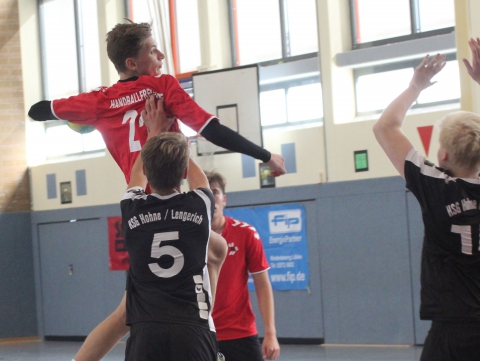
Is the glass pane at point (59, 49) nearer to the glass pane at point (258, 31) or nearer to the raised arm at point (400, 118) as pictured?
the glass pane at point (258, 31)

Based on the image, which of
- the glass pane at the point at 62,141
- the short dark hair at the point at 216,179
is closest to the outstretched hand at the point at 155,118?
the short dark hair at the point at 216,179

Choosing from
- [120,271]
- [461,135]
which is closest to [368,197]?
[120,271]

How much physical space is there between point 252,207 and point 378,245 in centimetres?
195

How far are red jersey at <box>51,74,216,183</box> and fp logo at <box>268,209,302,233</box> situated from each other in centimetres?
670

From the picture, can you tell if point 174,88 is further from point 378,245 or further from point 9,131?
point 9,131

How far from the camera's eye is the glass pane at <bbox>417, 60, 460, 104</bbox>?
9.10 metres

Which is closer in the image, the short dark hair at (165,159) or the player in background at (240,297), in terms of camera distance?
the short dark hair at (165,159)

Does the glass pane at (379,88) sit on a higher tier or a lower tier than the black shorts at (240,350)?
higher

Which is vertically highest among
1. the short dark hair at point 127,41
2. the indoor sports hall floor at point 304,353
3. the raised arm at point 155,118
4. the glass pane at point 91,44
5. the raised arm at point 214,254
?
the glass pane at point 91,44

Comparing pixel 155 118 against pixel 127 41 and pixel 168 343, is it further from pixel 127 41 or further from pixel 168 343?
pixel 168 343

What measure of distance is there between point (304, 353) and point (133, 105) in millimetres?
6343

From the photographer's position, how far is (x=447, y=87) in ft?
30.2

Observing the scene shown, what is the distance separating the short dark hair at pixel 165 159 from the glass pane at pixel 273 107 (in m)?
7.81

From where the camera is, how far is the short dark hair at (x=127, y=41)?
11.1 ft
